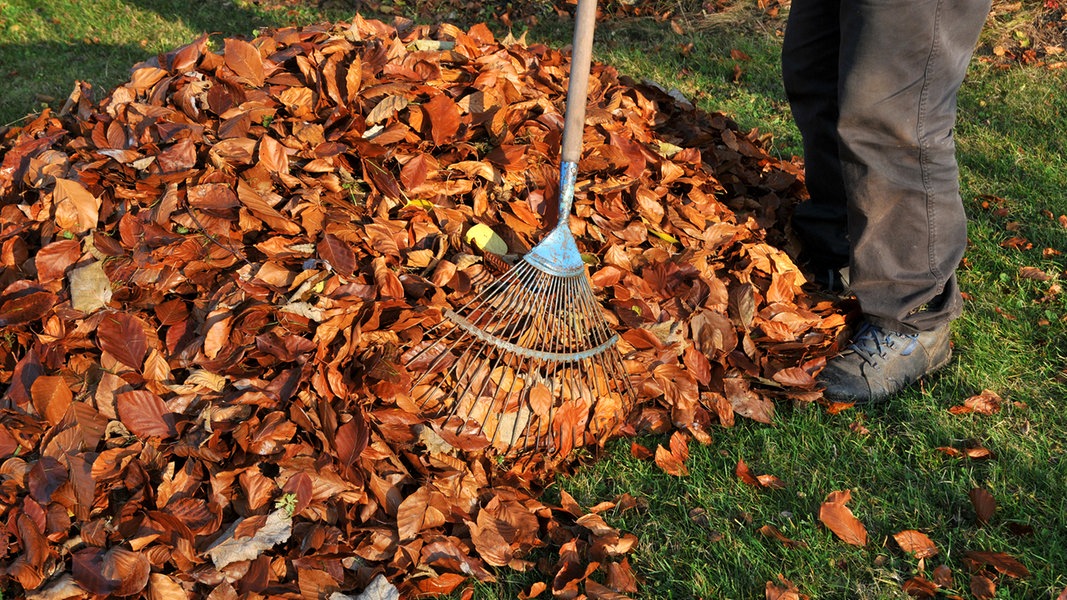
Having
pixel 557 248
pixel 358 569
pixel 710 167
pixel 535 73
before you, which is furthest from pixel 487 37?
pixel 358 569

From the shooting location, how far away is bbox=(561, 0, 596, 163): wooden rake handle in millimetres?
→ 2252

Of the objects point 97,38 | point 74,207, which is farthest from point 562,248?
point 97,38

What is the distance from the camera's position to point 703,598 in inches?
77.4

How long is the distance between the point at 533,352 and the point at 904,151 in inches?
47.3

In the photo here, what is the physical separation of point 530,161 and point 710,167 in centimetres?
81

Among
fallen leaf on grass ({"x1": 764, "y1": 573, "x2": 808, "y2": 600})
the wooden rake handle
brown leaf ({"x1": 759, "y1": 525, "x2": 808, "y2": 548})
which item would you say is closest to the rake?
the wooden rake handle

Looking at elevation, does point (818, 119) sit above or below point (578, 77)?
below

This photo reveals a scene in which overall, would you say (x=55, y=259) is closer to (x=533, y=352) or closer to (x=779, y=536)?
(x=533, y=352)

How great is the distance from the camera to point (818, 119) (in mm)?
2889

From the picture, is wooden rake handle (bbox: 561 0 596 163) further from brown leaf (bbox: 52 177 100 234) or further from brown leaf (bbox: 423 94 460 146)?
brown leaf (bbox: 52 177 100 234)

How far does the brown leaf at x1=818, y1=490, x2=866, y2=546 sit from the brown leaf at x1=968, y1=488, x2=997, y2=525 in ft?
0.99

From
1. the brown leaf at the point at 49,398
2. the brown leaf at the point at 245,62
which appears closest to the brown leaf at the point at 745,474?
the brown leaf at the point at 49,398

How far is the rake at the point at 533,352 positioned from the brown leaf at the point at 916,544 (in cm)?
81

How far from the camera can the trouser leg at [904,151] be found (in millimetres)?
2262
